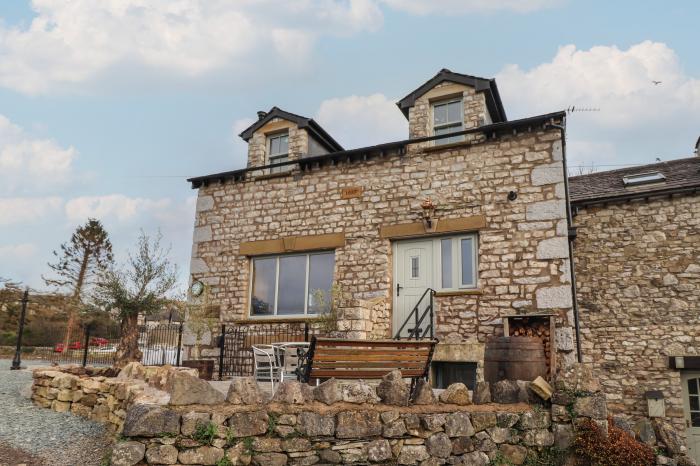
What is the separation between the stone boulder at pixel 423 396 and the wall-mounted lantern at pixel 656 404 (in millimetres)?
6712

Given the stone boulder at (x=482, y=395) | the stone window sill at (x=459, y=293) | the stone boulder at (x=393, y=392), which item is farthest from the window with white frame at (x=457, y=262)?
the stone boulder at (x=393, y=392)

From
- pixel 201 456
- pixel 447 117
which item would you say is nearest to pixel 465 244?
pixel 447 117

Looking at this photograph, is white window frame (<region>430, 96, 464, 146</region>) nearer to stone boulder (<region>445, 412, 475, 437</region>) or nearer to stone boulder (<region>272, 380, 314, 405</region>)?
stone boulder (<region>445, 412, 475, 437</region>)

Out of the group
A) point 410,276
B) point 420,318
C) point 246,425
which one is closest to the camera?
point 246,425

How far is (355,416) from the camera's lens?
5.02 meters

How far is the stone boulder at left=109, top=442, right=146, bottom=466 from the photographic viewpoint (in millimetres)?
4449

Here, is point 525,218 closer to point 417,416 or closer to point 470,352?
point 470,352

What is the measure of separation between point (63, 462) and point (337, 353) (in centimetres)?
328

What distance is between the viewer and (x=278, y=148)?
11930mm

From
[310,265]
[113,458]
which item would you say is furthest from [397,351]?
[310,265]

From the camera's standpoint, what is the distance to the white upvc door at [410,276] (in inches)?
373

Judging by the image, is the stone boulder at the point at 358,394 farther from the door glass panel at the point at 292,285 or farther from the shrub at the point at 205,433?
the door glass panel at the point at 292,285

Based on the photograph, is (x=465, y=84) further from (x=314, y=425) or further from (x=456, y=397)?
(x=314, y=425)

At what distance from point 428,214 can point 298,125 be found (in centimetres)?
399
